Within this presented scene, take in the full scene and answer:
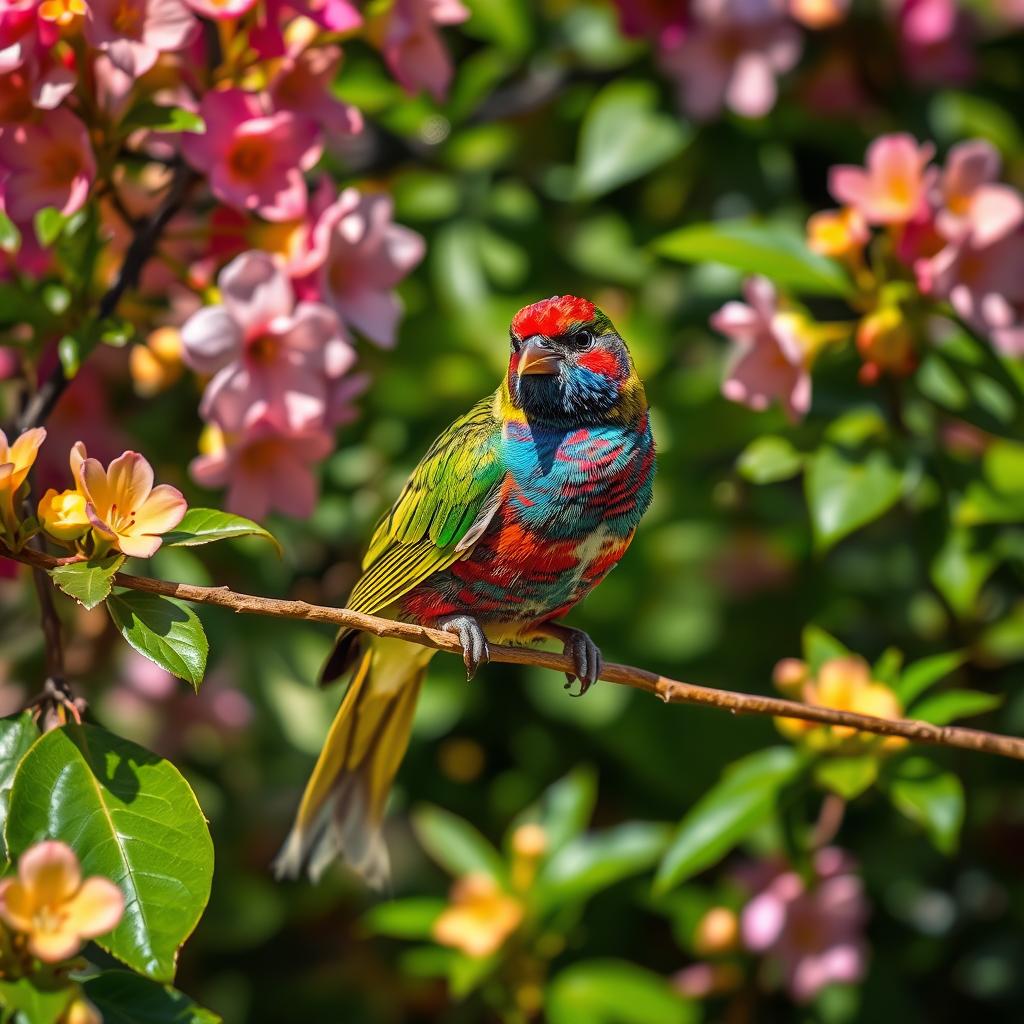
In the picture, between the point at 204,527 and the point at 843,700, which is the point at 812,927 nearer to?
the point at 843,700

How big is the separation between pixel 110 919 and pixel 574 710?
1.59 metres

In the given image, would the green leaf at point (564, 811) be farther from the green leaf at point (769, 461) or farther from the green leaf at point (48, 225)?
the green leaf at point (48, 225)

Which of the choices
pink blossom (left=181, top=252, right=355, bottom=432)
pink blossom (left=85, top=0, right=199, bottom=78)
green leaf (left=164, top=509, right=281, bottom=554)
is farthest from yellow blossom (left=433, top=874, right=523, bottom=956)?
pink blossom (left=85, top=0, right=199, bottom=78)

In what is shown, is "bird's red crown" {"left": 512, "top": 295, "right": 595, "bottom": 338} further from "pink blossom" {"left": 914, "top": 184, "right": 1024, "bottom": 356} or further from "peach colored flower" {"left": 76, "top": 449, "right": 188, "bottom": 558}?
"pink blossom" {"left": 914, "top": 184, "right": 1024, "bottom": 356}

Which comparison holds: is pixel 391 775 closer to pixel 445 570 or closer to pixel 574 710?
pixel 445 570

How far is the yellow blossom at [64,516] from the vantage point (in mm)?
1476

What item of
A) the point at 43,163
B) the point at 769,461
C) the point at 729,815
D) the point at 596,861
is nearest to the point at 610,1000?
the point at 596,861

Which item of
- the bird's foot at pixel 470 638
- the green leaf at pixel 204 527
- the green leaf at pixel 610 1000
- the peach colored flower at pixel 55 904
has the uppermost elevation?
the green leaf at pixel 204 527

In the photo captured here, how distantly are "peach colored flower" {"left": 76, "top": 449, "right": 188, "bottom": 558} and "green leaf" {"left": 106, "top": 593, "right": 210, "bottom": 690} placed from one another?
57mm

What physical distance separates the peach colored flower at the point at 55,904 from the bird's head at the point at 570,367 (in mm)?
759

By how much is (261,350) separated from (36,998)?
95cm

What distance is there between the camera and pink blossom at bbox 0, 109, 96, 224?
5.88ft

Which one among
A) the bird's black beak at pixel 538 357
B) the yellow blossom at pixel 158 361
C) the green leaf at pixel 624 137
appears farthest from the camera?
the green leaf at pixel 624 137

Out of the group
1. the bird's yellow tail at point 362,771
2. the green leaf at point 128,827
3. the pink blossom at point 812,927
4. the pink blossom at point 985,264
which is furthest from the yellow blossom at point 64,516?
the pink blossom at point 812,927
